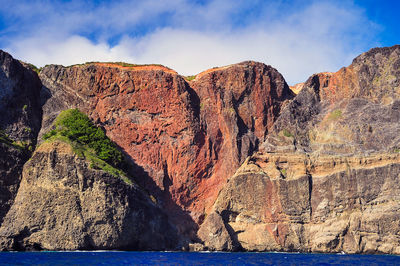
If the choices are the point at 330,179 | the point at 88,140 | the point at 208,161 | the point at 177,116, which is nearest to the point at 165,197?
the point at 208,161

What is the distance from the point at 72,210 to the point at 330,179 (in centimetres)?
2747

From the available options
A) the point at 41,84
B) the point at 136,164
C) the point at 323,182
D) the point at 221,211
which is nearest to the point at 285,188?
the point at 323,182

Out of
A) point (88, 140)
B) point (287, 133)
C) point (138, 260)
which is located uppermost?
point (287, 133)

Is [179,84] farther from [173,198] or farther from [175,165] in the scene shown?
[173,198]

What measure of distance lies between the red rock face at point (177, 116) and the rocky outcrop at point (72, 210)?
30.0ft

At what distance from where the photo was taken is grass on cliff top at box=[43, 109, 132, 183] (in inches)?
1901

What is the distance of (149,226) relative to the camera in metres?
48.0

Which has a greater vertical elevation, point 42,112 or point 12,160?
point 42,112

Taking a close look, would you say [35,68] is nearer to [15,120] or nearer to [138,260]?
[15,120]

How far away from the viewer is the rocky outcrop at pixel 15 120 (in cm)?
4803

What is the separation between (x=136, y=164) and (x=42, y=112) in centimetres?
1416

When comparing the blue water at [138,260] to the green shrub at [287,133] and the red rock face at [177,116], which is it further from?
the green shrub at [287,133]

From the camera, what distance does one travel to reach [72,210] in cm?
4381

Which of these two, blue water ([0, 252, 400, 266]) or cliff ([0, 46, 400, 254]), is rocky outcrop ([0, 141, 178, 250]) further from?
blue water ([0, 252, 400, 266])
